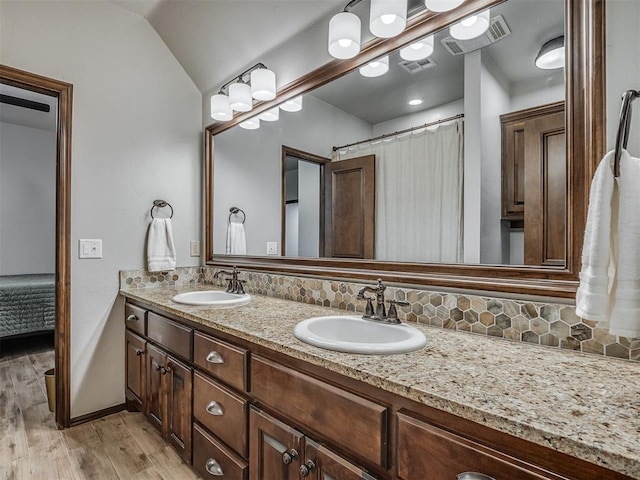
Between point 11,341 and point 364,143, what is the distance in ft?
14.9

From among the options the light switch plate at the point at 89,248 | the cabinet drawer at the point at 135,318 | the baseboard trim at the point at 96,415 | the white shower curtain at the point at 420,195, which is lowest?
the baseboard trim at the point at 96,415

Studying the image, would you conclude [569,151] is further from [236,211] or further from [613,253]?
[236,211]

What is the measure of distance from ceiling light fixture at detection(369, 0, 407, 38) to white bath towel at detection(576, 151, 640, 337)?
0.97 meters

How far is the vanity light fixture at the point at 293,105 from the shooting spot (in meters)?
1.94

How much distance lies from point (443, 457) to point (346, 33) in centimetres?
155

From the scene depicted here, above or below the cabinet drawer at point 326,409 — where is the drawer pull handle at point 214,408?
below

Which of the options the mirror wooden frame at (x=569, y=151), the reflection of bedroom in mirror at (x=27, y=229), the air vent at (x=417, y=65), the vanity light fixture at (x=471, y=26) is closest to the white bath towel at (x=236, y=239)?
the mirror wooden frame at (x=569, y=151)

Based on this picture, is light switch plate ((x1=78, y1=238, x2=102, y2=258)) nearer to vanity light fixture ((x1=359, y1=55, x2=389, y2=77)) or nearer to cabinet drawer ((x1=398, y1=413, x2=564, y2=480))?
vanity light fixture ((x1=359, y1=55, x2=389, y2=77))

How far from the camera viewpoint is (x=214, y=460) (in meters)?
1.39

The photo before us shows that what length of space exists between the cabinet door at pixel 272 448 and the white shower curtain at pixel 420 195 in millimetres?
775

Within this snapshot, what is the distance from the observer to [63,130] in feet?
6.69

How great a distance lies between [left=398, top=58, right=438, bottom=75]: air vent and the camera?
137cm

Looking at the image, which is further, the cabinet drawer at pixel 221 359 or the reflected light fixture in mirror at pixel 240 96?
the reflected light fixture in mirror at pixel 240 96

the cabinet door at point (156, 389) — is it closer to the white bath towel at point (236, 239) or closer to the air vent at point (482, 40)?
the white bath towel at point (236, 239)
